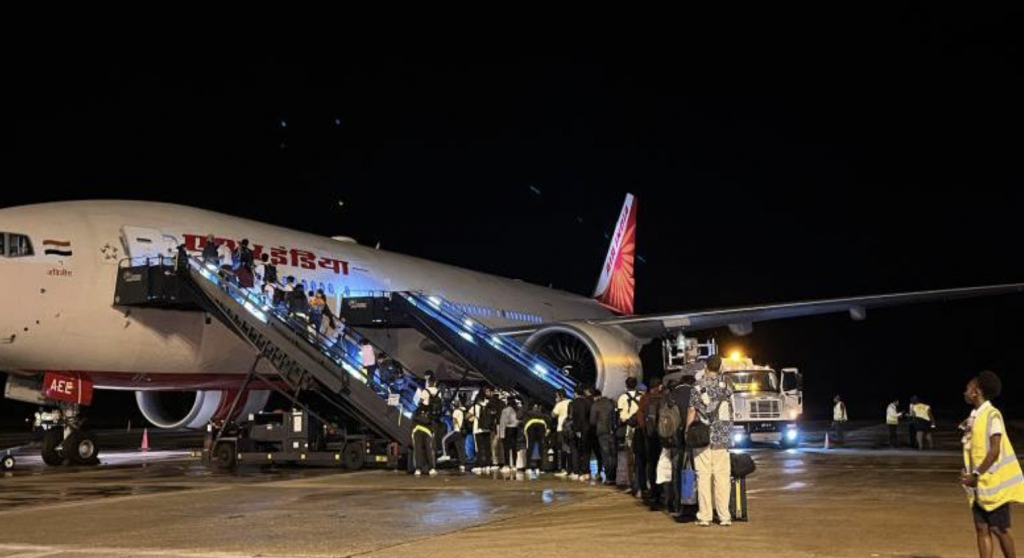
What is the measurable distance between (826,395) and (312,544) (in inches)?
2298

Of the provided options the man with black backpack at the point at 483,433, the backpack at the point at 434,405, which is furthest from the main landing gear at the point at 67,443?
the man with black backpack at the point at 483,433

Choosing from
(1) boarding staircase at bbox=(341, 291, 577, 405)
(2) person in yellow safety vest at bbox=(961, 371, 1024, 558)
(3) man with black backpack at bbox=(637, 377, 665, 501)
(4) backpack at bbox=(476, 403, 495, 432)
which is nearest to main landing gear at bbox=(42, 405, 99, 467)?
(1) boarding staircase at bbox=(341, 291, 577, 405)

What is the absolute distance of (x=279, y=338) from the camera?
50.0 feet

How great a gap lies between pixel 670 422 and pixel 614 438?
358cm

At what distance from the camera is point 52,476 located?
1431 centimetres

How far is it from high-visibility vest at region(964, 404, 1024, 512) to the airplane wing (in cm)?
1628

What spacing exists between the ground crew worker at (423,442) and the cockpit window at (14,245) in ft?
19.2

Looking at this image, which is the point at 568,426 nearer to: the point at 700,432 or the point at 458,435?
the point at 458,435

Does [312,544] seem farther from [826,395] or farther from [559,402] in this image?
[826,395]

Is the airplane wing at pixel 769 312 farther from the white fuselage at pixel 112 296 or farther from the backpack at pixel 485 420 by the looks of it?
the backpack at pixel 485 420

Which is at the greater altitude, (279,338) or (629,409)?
(279,338)

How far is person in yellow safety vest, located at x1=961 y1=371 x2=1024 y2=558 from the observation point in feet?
17.5

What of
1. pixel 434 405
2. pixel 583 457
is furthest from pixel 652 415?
pixel 434 405

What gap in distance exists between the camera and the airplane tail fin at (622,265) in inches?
1332
